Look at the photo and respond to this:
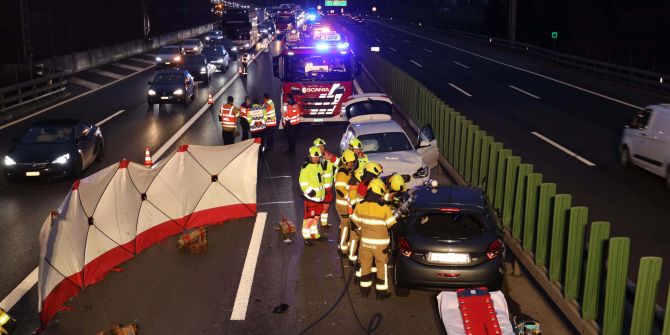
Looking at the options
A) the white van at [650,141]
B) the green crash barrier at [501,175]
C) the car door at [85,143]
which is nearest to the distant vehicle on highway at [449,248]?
the green crash barrier at [501,175]

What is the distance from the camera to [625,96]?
34.0m

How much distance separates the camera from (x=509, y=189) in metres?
12.8

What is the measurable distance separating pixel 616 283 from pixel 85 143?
1502cm

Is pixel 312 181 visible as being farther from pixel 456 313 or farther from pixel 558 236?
pixel 558 236

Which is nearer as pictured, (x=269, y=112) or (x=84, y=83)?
(x=269, y=112)

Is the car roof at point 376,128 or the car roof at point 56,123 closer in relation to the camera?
the car roof at point 376,128

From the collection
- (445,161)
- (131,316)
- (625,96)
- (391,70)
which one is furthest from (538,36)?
(131,316)

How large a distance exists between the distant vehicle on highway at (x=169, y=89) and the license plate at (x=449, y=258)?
76.7 feet

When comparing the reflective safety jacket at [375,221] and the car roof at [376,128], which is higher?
the car roof at [376,128]

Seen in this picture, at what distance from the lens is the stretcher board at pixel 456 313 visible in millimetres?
8820

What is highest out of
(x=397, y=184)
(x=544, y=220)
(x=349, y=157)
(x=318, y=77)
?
(x=318, y=77)

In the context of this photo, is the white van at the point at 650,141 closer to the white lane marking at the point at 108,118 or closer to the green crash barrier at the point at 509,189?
the green crash barrier at the point at 509,189

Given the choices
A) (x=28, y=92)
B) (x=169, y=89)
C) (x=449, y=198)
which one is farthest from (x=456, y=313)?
(x=28, y=92)

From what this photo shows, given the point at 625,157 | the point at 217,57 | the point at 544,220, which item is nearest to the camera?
the point at 544,220
